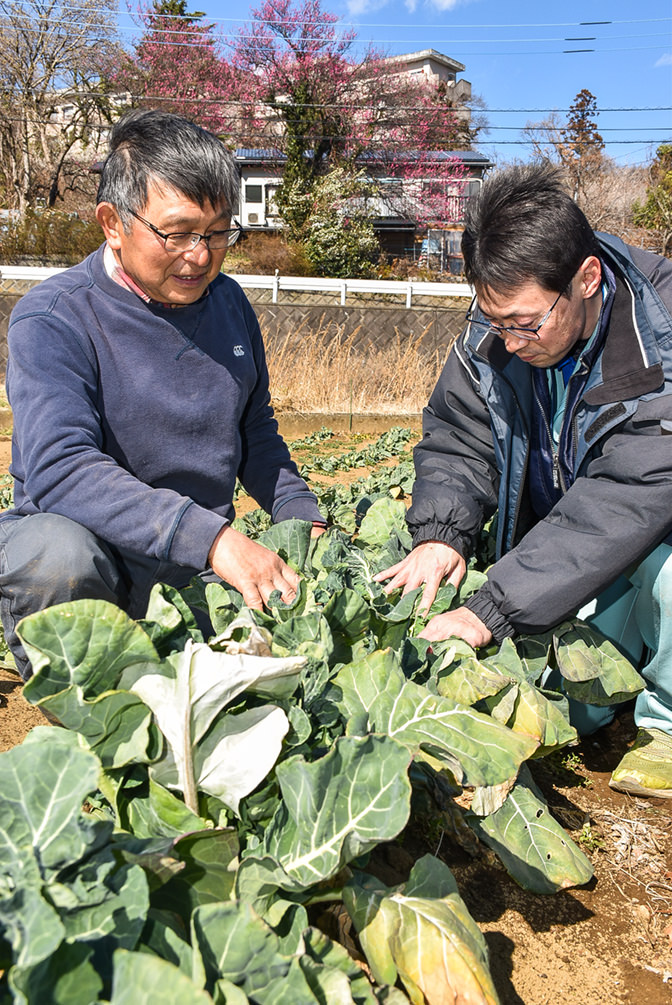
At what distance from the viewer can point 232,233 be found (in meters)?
2.36

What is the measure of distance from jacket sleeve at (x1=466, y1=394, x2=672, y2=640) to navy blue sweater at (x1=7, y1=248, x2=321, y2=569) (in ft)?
2.64

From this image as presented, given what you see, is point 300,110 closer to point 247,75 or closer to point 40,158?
point 247,75

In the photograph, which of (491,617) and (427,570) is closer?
(491,617)

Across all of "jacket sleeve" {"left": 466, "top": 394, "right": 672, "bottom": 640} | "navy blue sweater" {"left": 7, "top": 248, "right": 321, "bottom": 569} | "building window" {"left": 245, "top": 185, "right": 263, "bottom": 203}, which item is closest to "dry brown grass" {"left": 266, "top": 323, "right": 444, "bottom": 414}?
"navy blue sweater" {"left": 7, "top": 248, "right": 321, "bottom": 569}

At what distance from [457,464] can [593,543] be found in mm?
696

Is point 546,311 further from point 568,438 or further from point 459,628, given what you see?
point 459,628

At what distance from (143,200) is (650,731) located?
2.16m

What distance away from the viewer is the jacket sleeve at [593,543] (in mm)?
2201

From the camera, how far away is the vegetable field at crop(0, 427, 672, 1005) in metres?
1.18

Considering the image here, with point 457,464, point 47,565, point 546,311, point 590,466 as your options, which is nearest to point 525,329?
point 546,311

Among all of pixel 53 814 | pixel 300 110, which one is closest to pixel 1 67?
pixel 300 110

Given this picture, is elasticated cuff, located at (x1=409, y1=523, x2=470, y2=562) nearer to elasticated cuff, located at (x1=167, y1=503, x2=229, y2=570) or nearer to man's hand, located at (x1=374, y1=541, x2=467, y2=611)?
man's hand, located at (x1=374, y1=541, x2=467, y2=611)

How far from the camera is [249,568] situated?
203 centimetres

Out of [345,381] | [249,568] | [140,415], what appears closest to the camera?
[249,568]
